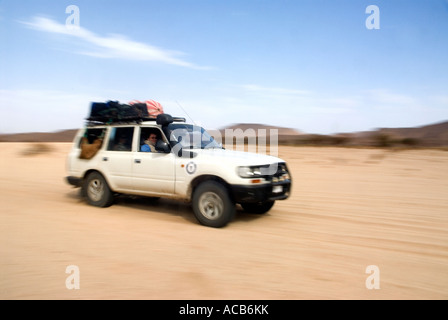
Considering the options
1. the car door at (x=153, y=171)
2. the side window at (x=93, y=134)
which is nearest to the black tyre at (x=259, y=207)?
the car door at (x=153, y=171)

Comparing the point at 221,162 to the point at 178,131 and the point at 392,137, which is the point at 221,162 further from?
the point at 392,137

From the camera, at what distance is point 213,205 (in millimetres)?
6086

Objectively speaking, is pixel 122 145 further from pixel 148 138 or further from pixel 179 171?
pixel 179 171

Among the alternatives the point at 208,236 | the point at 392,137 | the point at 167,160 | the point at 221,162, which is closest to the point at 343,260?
the point at 208,236

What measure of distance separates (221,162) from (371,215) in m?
3.41

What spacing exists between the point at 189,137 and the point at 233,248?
2726 millimetres

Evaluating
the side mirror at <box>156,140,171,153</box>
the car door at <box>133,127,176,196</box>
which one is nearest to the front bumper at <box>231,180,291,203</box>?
the car door at <box>133,127,176,196</box>

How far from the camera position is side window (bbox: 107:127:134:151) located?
729cm

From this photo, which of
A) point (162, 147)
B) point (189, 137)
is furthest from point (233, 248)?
point (189, 137)

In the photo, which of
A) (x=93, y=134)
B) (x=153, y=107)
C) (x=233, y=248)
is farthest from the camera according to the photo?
(x=93, y=134)

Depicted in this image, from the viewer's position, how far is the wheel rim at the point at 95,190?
25.2 feet
